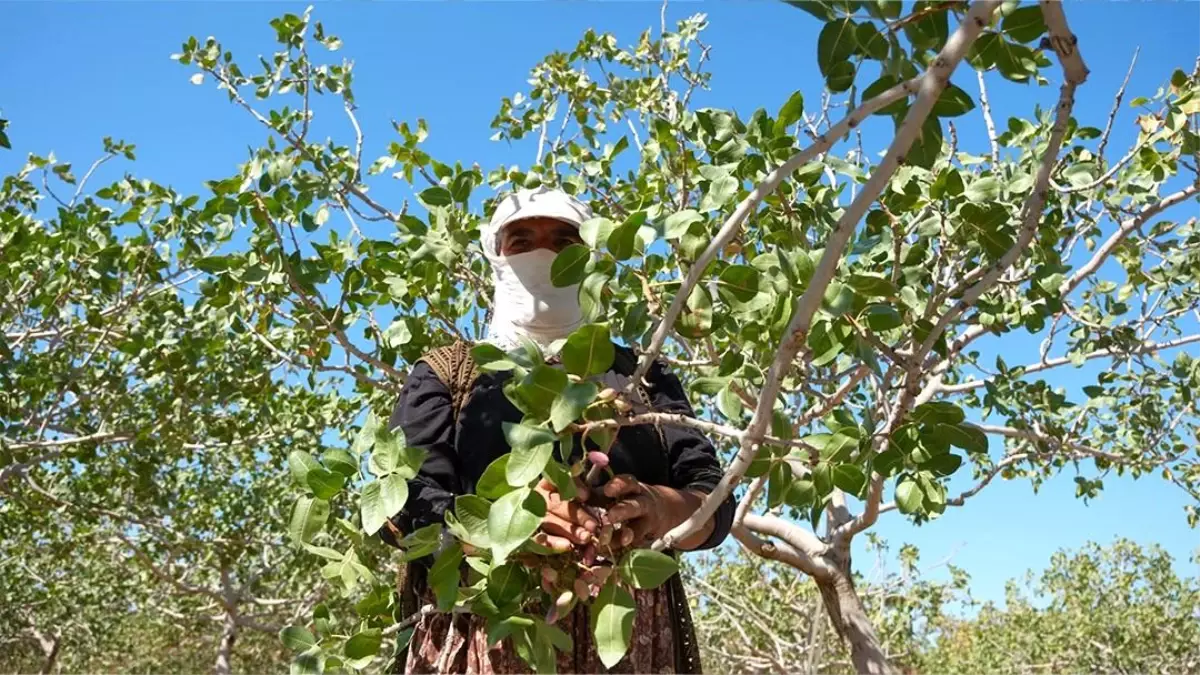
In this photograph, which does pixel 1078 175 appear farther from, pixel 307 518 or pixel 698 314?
pixel 307 518

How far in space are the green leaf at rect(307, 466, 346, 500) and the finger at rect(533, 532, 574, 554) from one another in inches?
10.0

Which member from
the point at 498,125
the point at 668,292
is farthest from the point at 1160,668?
the point at 668,292

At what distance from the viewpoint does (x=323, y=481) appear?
1123 mm

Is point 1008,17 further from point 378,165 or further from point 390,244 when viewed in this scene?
point 378,165

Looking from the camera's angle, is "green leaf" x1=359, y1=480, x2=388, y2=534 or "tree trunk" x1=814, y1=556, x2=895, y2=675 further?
"tree trunk" x1=814, y1=556, x2=895, y2=675

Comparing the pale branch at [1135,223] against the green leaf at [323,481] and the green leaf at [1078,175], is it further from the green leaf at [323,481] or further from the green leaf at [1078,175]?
the green leaf at [323,481]

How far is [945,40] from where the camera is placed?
100cm

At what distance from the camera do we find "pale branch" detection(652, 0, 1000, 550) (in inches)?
35.0

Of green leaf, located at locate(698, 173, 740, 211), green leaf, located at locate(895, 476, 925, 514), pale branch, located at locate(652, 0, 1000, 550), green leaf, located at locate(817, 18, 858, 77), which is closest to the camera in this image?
pale branch, located at locate(652, 0, 1000, 550)

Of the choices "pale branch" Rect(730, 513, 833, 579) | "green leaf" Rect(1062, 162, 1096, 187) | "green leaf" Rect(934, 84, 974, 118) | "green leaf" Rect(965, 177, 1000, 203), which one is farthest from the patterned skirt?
"pale branch" Rect(730, 513, 833, 579)

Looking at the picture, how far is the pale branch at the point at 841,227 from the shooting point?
89 centimetres

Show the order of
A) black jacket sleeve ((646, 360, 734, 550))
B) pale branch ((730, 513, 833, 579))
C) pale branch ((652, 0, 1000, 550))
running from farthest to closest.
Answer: pale branch ((730, 513, 833, 579)) < black jacket sleeve ((646, 360, 734, 550)) < pale branch ((652, 0, 1000, 550))

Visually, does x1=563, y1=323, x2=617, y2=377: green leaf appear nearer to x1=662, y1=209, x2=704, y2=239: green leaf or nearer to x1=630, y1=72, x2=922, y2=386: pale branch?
x1=630, y1=72, x2=922, y2=386: pale branch

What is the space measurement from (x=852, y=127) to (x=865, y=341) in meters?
0.34
